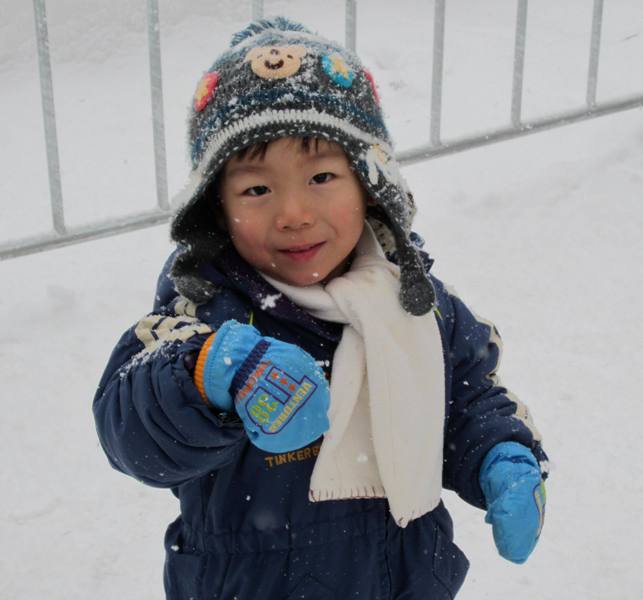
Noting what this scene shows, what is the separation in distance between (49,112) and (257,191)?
211cm

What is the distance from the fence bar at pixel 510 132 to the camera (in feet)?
14.1

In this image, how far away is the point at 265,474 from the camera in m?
1.71

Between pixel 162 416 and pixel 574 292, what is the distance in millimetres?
2728

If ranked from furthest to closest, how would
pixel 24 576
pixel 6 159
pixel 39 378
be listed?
pixel 6 159, pixel 39 378, pixel 24 576

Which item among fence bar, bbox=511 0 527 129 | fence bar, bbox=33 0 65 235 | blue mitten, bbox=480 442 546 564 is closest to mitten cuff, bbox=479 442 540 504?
blue mitten, bbox=480 442 546 564

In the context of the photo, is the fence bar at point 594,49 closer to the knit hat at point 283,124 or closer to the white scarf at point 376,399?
the knit hat at point 283,124

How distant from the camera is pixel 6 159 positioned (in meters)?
4.24

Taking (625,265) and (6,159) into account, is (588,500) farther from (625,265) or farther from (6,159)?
(6,159)

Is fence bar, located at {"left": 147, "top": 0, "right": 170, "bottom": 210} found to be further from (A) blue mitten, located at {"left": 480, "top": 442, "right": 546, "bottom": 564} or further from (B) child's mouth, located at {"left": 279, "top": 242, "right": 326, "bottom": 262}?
(A) blue mitten, located at {"left": 480, "top": 442, "right": 546, "bottom": 564}

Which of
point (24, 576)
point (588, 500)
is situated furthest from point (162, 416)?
point (588, 500)

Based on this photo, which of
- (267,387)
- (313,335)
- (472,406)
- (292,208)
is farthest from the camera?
(472,406)

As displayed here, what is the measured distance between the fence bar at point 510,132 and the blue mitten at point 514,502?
8.23 ft

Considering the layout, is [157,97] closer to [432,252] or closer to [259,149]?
[432,252]

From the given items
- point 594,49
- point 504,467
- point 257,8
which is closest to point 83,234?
point 257,8
